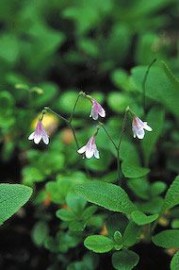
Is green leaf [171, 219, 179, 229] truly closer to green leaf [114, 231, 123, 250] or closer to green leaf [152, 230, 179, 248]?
green leaf [152, 230, 179, 248]

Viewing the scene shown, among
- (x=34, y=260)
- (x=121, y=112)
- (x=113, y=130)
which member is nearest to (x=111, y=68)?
(x=121, y=112)

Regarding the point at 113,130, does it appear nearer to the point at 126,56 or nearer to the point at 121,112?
the point at 121,112

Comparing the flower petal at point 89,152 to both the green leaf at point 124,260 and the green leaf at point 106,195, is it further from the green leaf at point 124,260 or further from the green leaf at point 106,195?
the green leaf at point 124,260

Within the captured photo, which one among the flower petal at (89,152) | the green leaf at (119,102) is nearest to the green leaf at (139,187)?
the flower petal at (89,152)

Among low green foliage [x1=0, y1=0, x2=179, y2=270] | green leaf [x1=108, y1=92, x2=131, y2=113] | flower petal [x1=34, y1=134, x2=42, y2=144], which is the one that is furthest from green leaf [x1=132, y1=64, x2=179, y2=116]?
flower petal [x1=34, y1=134, x2=42, y2=144]

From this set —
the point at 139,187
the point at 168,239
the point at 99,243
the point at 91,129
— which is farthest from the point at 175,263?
the point at 91,129

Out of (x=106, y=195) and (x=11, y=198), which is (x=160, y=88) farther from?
(x=11, y=198)
